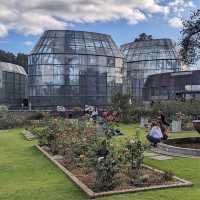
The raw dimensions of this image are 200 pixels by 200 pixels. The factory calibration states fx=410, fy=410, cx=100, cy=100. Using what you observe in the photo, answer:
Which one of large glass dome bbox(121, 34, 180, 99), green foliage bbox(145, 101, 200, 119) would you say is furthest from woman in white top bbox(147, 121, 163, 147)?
large glass dome bbox(121, 34, 180, 99)

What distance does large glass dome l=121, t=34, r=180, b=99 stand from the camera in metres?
68.2

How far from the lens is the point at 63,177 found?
10883 mm

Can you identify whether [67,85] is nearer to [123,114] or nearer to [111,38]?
[111,38]

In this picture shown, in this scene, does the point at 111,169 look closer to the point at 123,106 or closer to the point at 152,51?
the point at 123,106

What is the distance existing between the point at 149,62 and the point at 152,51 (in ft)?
6.86

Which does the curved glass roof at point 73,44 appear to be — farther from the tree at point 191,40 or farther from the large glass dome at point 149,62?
the tree at point 191,40

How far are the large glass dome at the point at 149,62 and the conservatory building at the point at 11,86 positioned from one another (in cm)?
1895

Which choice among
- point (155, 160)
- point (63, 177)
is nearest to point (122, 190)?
point (63, 177)

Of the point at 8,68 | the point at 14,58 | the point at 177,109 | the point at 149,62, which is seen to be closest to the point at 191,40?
the point at 177,109

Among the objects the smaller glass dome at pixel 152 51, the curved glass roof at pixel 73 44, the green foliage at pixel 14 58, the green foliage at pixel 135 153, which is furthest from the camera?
the green foliage at pixel 14 58

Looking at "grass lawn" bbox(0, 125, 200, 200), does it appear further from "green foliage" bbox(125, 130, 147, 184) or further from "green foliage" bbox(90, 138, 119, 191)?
"green foliage" bbox(125, 130, 147, 184)

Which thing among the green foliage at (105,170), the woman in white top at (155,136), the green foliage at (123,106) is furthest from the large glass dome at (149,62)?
the green foliage at (105,170)

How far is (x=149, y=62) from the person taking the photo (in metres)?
68.4

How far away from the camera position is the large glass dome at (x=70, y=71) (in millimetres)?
56938
